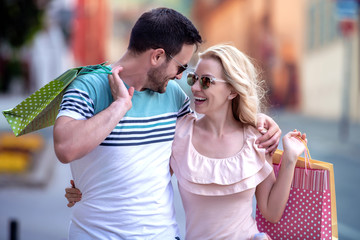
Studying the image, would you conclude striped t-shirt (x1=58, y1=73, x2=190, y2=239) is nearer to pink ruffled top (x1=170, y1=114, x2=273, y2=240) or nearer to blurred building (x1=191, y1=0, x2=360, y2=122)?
pink ruffled top (x1=170, y1=114, x2=273, y2=240)

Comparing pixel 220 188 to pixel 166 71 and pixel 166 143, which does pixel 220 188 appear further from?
pixel 166 71

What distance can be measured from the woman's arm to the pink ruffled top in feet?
0.22

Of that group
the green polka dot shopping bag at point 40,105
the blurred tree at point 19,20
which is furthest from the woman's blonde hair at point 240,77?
the blurred tree at point 19,20

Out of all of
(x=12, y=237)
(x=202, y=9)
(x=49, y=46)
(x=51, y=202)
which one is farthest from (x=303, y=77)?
(x=12, y=237)

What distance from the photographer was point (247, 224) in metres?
2.88

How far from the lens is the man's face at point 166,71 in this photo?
8.96 ft

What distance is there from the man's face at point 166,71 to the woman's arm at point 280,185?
70cm

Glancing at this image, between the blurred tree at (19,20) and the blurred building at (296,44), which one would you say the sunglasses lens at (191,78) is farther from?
the blurred building at (296,44)

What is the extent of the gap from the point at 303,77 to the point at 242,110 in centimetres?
3196

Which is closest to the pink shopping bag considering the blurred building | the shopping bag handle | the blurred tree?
the shopping bag handle

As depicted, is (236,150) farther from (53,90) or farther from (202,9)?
(202,9)

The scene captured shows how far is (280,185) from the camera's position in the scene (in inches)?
114

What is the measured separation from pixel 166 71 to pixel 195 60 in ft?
1.95

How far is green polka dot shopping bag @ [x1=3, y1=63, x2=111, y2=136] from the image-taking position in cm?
255
